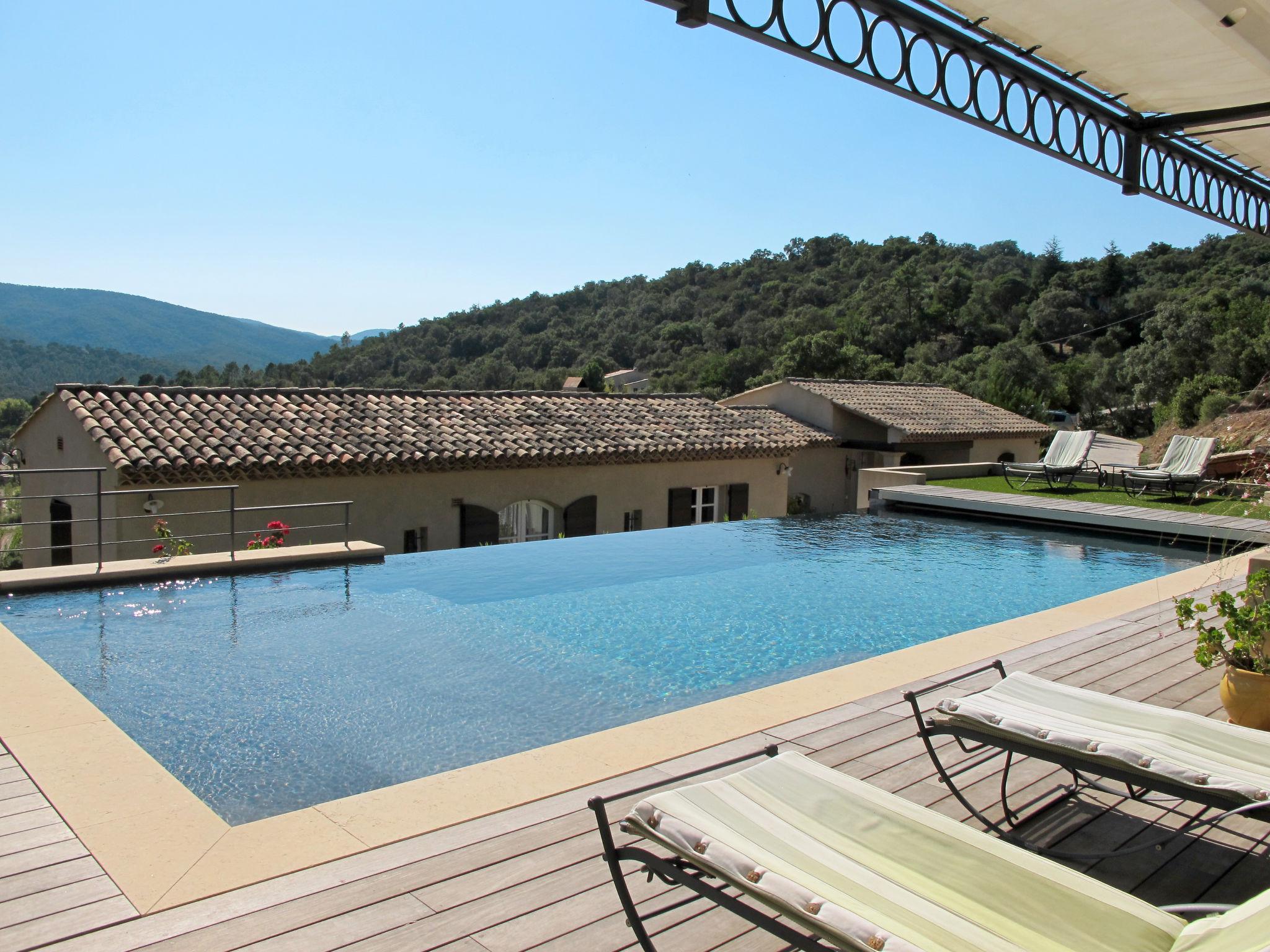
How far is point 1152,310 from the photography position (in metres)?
45.2

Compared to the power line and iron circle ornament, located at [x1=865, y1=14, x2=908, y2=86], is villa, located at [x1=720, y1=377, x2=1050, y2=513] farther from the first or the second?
iron circle ornament, located at [x1=865, y1=14, x2=908, y2=86]

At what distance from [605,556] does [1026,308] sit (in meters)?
45.7

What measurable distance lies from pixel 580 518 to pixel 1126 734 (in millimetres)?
13951

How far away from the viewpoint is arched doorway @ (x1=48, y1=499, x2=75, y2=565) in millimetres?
14031

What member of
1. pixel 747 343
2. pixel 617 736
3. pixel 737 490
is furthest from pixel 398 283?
pixel 617 736

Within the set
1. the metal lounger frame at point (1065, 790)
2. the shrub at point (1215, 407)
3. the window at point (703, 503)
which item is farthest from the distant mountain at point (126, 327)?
the metal lounger frame at point (1065, 790)

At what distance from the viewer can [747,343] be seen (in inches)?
1965

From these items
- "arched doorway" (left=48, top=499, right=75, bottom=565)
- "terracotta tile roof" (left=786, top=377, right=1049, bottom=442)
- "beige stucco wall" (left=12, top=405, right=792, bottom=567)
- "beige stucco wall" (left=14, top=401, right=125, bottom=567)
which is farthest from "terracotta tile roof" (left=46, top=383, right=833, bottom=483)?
"terracotta tile roof" (left=786, top=377, right=1049, bottom=442)

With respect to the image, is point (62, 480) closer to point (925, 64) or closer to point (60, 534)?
point (60, 534)

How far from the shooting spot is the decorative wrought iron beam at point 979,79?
9.81 ft

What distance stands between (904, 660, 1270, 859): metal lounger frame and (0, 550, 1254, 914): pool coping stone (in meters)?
1.03

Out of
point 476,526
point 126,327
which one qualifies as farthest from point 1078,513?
point 126,327

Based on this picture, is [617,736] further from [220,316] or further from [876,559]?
[220,316]

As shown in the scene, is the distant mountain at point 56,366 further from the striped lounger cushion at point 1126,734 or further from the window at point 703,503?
the striped lounger cushion at point 1126,734
